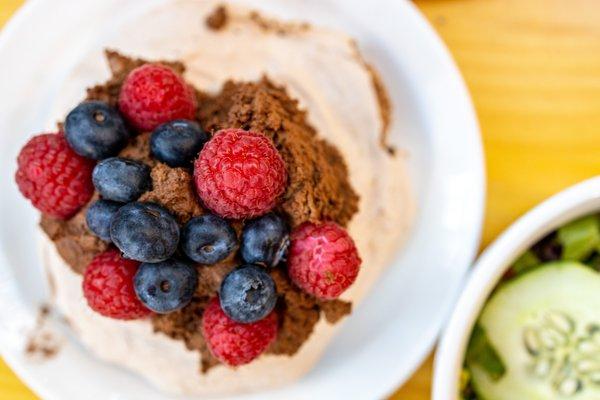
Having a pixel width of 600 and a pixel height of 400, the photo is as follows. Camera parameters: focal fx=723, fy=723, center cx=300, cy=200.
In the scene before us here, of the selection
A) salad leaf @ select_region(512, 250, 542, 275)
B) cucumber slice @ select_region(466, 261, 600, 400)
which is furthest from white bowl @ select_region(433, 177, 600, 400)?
salad leaf @ select_region(512, 250, 542, 275)

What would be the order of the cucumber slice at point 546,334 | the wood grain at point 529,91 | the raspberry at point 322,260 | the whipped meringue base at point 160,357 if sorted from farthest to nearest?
the wood grain at point 529,91
the whipped meringue base at point 160,357
the cucumber slice at point 546,334
the raspberry at point 322,260

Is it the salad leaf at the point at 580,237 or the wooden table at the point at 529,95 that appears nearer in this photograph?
the salad leaf at the point at 580,237

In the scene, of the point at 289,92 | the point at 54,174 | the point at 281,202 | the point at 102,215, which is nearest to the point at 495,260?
the point at 281,202

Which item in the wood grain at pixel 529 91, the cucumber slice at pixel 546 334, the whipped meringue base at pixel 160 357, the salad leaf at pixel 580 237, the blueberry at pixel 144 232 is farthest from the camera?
the wood grain at pixel 529 91

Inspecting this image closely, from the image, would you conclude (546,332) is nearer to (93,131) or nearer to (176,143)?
(176,143)

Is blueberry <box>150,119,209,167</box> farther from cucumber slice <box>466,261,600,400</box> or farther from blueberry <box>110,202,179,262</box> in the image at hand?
cucumber slice <box>466,261,600,400</box>

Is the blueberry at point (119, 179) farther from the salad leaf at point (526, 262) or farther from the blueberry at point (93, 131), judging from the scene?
the salad leaf at point (526, 262)

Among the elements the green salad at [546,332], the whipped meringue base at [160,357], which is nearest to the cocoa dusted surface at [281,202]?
the whipped meringue base at [160,357]
